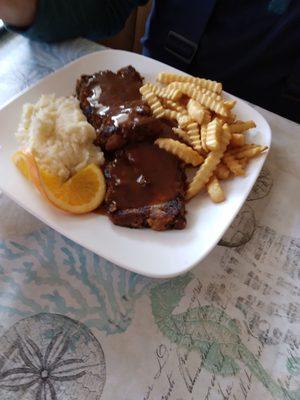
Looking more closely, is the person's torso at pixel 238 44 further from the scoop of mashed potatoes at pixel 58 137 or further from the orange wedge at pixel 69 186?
the orange wedge at pixel 69 186

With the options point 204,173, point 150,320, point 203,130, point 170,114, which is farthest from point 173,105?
point 150,320

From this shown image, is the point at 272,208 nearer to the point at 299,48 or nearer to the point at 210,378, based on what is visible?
the point at 210,378

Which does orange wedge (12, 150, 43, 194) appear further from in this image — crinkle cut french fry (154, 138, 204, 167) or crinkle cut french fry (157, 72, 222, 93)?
crinkle cut french fry (157, 72, 222, 93)

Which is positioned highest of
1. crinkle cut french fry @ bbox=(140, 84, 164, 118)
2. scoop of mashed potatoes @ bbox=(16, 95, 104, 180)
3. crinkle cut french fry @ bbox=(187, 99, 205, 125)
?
crinkle cut french fry @ bbox=(187, 99, 205, 125)

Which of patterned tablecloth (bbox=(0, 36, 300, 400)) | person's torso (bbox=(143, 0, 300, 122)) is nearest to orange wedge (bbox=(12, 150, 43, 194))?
patterned tablecloth (bbox=(0, 36, 300, 400))

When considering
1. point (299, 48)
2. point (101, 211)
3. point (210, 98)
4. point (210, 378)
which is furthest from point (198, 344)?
point (299, 48)

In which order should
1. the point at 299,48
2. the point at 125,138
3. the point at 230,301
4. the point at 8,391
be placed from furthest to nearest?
the point at 299,48, the point at 125,138, the point at 230,301, the point at 8,391

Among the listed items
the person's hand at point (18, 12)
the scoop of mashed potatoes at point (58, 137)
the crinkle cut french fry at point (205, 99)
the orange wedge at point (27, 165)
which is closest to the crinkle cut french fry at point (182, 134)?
the crinkle cut french fry at point (205, 99)
